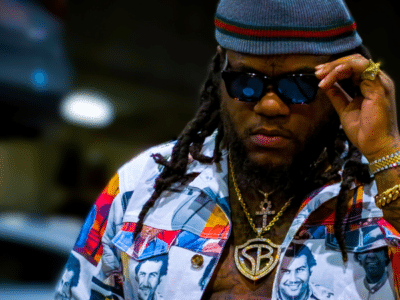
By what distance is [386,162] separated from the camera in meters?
2.07

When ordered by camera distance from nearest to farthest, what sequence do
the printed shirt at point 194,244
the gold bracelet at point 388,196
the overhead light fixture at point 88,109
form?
the gold bracelet at point 388,196, the printed shirt at point 194,244, the overhead light fixture at point 88,109

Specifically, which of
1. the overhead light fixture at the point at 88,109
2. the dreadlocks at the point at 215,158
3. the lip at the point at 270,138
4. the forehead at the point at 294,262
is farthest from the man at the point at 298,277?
the overhead light fixture at the point at 88,109

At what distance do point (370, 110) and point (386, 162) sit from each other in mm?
185

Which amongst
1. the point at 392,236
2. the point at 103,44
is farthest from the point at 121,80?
the point at 392,236

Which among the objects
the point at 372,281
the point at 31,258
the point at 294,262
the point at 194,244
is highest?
the point at 31,258

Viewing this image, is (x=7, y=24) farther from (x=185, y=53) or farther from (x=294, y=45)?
(x=294, y=45)

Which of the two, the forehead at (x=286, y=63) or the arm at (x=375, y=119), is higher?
the forehead at (x=286, y=63)

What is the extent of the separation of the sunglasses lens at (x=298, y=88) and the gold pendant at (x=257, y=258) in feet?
1.85

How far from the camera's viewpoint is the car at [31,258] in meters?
4.91

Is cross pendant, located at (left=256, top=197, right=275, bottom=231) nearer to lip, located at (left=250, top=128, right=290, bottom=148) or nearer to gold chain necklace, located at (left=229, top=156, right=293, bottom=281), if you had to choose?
gold chain necklace, located at (left=229, top=156, right=293, bottom=281)

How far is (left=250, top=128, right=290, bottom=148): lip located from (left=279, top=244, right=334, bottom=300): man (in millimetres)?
386

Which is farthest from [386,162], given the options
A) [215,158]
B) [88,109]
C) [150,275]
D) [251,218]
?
[88,109]

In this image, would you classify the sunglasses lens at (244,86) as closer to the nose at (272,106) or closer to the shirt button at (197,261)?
the nose at (272,106)

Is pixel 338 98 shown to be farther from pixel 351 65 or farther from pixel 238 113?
pixel 238 113
